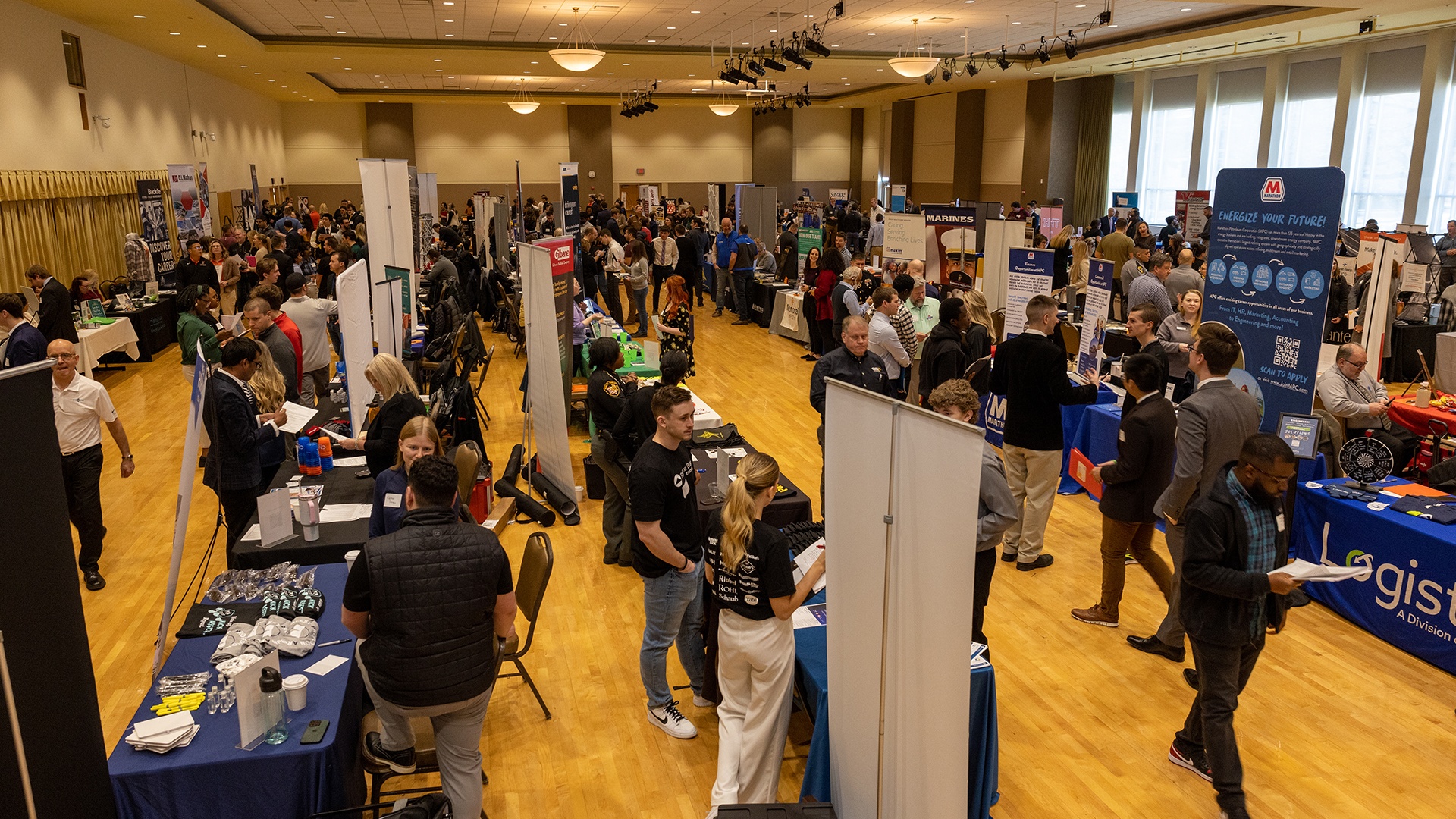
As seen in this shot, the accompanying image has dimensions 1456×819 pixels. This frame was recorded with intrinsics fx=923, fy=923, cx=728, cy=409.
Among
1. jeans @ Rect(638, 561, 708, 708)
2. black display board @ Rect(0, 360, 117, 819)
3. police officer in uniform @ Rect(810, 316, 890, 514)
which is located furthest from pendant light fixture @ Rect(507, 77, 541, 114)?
black display board @ Rect(0, 360, 117, 819)

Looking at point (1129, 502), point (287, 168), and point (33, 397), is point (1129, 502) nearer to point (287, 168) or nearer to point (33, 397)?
point (33, 397)

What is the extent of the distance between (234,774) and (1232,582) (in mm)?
3163

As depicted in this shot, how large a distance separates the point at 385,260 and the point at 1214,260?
21.1 feet

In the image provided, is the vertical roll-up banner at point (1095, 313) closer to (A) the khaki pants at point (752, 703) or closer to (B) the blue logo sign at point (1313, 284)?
(B) the blue logo sign at point (1313, 284)

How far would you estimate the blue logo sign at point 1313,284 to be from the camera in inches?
199

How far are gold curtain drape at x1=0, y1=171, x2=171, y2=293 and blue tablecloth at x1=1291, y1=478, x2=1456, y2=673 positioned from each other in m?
12.4

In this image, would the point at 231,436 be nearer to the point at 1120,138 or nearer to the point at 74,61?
the point at 74,61

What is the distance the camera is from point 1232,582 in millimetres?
3037

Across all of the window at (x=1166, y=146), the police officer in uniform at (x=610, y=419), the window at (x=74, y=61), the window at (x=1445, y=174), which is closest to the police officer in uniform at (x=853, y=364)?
the police officer in uniform at (x=610, y=419)

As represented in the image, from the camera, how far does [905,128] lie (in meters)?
26.3

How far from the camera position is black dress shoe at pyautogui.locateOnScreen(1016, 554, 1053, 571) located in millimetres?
5602

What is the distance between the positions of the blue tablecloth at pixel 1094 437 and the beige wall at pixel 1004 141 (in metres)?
17.0

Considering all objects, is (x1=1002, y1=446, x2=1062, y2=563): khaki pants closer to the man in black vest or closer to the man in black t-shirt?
the man in black t-shirt

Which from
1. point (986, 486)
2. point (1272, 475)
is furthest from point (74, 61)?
point (1272, 475)
